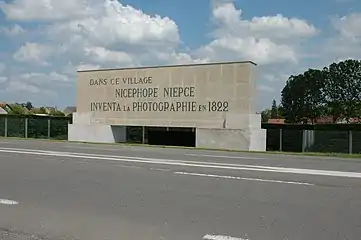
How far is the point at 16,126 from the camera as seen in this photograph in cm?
4234

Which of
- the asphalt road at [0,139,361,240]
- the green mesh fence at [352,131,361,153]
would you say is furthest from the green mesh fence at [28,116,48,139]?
the asphalt road at [0,139,361,240]

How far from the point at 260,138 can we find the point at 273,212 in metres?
22.9

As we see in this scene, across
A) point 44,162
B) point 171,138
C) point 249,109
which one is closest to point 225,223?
point 44,162

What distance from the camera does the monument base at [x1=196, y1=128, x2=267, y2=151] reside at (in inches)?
1150

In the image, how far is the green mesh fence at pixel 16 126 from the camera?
4197 cm

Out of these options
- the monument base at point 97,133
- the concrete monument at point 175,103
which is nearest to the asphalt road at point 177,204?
the concrete monument at point 175,103

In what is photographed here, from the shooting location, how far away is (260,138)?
99.0ft

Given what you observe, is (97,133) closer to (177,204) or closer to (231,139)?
(231,139)

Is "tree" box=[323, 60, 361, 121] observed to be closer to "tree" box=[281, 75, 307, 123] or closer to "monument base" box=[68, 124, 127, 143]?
"tree" box=[281, 75, 307, 123]

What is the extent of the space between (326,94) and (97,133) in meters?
46.3

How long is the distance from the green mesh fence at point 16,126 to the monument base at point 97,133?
825cm

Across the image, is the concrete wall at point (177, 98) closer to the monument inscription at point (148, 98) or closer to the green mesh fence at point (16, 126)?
the monument inscription at point (148, 98)

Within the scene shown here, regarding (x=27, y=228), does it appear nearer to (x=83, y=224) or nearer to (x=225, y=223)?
(x=83, y=224)

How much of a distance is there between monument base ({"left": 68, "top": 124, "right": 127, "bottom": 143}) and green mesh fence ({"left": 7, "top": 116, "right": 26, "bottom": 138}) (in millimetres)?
8251
